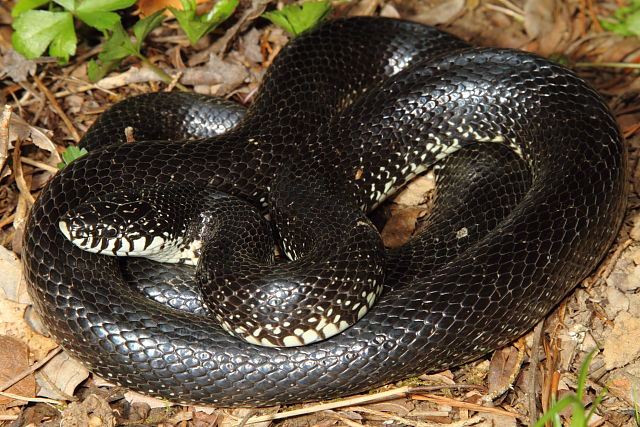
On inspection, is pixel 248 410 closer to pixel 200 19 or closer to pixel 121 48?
pixel 121 48

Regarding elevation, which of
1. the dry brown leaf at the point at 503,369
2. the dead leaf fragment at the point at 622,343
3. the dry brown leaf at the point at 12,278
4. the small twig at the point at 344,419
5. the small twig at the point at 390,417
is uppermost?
the dead leaf fragment at the point at 622,343

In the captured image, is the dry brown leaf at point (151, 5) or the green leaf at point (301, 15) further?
the dry brown leaf at point (151, 5)

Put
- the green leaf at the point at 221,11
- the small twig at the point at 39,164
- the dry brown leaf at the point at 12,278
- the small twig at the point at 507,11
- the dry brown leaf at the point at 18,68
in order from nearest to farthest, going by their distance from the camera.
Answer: the dry brown leaf at the point at 12,278, the small twig at the point at 39,164, the green leaf at the point at 221,11, the dry brown leaf at the point at 18,68, the small twig at the point at 507,11

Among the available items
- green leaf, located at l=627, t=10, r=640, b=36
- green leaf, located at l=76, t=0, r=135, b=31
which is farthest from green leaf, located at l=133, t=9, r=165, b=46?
green leaf, located at l=627, t=10, r=640, b=36

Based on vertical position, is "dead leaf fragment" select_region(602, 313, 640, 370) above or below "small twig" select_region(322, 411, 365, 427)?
above

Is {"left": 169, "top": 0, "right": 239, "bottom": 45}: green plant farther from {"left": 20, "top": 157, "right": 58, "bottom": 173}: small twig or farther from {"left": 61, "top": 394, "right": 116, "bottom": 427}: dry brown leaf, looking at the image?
{"left": 61, "top": 394, "right": 116, "bottom": 427}: dry brown leaf

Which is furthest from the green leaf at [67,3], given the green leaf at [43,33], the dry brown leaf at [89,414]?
the dry brown leaf at [89,414]

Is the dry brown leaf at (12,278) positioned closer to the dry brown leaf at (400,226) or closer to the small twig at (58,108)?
the small twig at (58,108)
